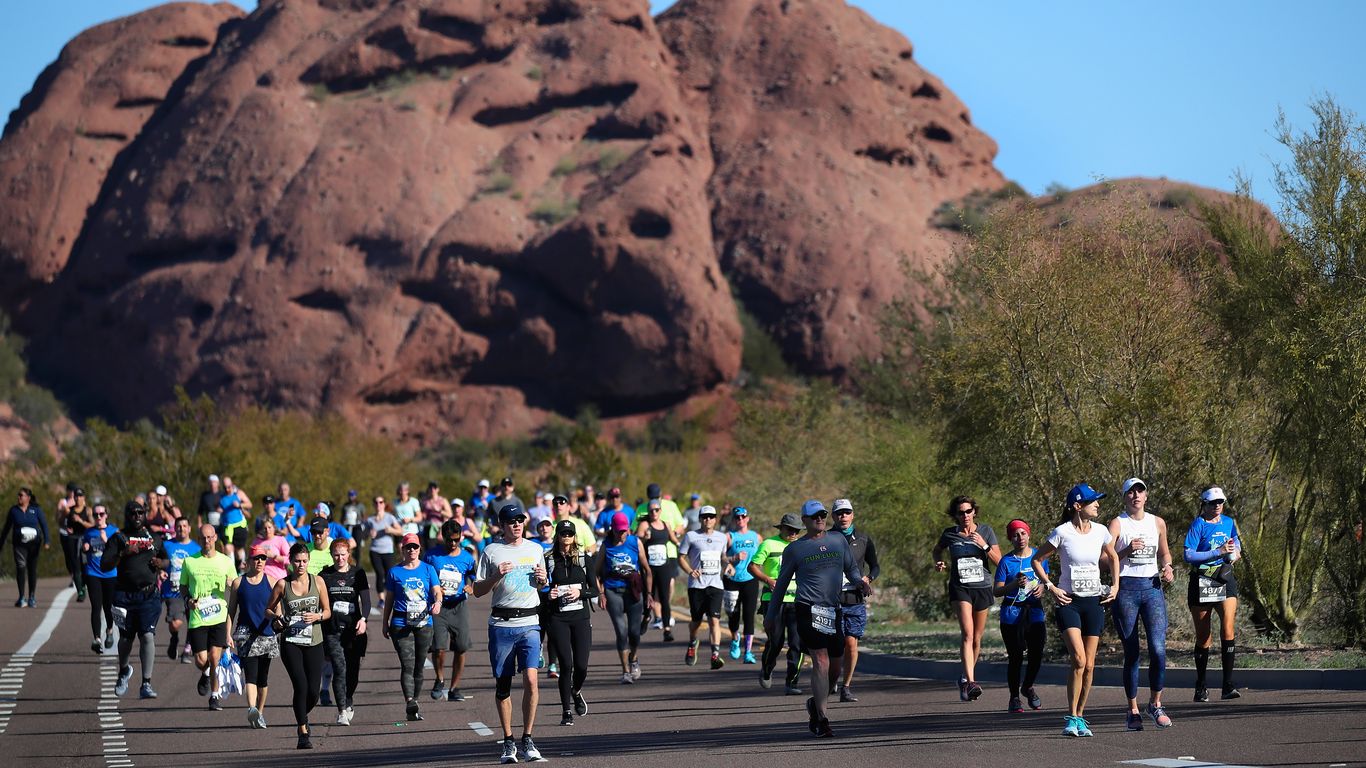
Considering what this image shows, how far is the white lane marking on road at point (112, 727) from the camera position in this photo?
12.7m

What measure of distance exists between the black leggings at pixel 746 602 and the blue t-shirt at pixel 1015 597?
4.82 meters

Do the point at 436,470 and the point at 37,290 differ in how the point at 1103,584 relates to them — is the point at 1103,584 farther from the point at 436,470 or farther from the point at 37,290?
the point at 37,290

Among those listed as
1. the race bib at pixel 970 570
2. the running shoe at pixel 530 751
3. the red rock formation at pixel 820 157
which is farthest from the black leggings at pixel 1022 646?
the red rock formation at pixel 820 157

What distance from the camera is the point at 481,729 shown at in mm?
13922

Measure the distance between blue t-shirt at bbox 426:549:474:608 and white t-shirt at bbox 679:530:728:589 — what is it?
3.48 m

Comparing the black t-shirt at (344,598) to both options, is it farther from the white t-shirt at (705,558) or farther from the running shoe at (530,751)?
the white t-shirt at (705,558)

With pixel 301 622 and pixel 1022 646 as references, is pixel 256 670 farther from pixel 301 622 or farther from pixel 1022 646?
pixel 1022 646

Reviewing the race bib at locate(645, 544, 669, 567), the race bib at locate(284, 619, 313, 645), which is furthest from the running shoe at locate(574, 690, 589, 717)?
the race bib at locate(645, 544, 669, 567)

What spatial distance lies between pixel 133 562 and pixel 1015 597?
887cm

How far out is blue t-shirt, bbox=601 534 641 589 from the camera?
57.5 ft

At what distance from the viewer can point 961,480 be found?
22.0m

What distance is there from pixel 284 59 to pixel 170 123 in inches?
259

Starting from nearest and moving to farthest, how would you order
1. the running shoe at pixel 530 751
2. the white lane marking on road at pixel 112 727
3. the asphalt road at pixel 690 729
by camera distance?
1. the asphalt road at pixel 690 729
2. the running shoe at pixel 530 751
3. the white lane marking on road at pixel 112 727

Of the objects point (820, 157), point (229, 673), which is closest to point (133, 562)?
point (229, 673)
